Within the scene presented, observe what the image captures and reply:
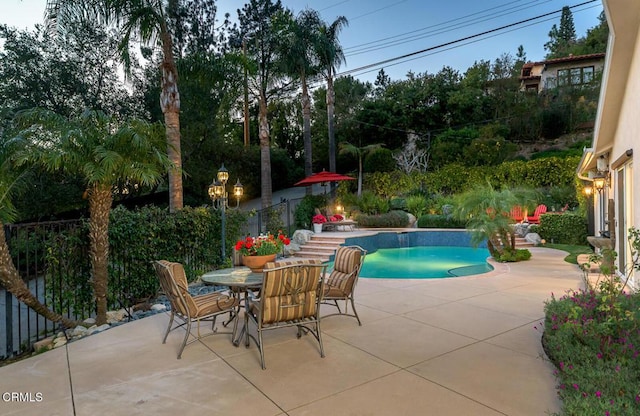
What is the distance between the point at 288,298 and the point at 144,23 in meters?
7.94

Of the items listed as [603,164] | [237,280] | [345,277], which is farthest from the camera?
[603,164]

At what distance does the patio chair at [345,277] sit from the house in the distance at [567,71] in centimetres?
2582

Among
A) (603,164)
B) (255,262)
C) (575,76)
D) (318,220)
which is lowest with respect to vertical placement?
(255,262)

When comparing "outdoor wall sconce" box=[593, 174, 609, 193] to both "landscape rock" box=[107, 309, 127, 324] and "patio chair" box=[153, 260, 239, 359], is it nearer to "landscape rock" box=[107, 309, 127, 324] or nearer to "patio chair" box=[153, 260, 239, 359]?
"patio chair" box=[153, 260, 239, 359]

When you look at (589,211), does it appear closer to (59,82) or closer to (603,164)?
(603,164)

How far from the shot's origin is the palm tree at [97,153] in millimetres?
4516

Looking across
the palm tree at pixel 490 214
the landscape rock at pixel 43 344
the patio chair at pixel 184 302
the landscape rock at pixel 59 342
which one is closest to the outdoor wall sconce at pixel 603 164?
the palm tree at pixel 490 214

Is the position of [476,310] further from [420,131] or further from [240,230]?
[420,131]

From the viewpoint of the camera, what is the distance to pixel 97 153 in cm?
462

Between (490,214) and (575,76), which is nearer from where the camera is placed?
(490,214)

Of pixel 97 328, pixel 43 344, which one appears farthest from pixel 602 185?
pixel 43 344

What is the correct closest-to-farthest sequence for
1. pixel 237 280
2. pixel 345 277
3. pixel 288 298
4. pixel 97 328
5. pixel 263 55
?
pixel 288 298 < pixel 237 280 < pixel 345 277 < pixel 97 328 < pixel 263 55

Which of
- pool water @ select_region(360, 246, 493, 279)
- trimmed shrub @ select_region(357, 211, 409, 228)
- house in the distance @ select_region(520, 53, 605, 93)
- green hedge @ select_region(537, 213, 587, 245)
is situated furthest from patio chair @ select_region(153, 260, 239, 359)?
house in the distance @ select_region(520, 53, 605, 93)

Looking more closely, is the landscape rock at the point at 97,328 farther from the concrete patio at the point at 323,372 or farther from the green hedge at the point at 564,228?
the green hedge at the point at 564,228
